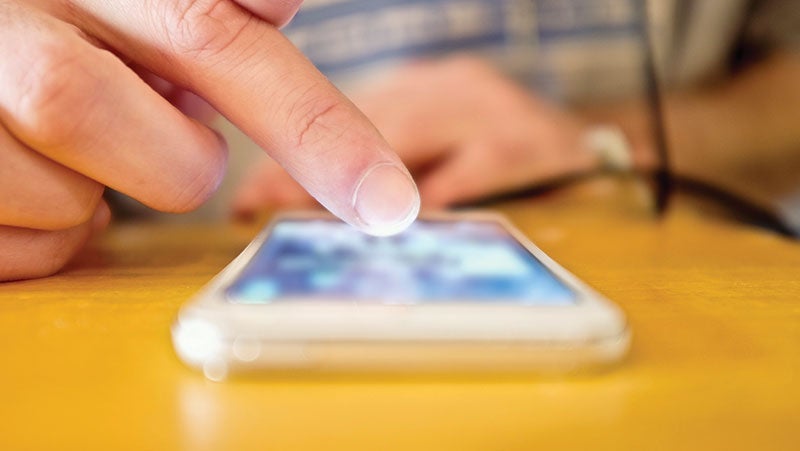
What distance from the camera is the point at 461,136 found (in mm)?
593

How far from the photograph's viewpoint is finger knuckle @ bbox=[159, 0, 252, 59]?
25 centimetres

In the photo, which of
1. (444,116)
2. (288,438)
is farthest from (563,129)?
(288,438)

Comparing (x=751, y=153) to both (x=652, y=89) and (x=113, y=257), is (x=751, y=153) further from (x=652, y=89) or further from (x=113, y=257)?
(x=113, y=257)

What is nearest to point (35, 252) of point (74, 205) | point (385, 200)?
point (74, 205)

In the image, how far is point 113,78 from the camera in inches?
9.3

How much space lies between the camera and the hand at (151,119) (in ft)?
0.76

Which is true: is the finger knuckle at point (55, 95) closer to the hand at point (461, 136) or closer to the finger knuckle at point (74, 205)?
the finger knuckle at point (74, 205)

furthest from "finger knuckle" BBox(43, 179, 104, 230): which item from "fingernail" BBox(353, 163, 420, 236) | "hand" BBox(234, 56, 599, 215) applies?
"hand" BBox(234, 56, 599, 215)

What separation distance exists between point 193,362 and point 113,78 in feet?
0.42

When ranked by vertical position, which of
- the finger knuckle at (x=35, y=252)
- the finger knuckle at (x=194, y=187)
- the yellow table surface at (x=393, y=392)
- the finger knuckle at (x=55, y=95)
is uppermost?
the finger knuckle at (x=55, y=95)

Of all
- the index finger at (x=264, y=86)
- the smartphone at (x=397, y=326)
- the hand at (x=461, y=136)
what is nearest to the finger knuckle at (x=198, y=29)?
the index finger at (x=264, y=86)

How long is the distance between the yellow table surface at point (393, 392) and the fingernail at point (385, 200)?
73 millimetres

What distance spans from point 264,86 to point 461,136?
0.36m

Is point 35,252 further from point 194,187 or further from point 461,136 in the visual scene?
point 461,136
